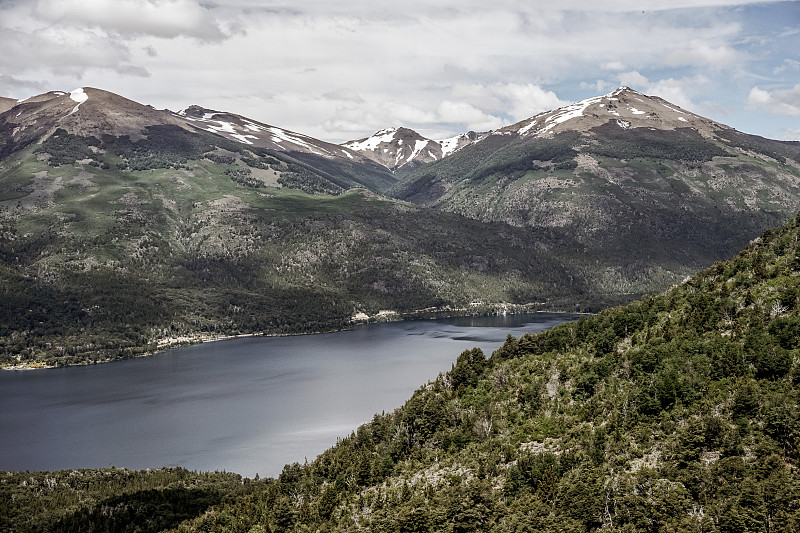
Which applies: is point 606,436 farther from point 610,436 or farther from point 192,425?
point 192,425

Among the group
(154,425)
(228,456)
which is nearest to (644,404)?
(228,456)

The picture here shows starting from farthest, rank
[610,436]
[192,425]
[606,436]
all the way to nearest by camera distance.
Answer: [192,425] < [606,436] < [610,436]

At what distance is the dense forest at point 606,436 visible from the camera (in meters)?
49.7

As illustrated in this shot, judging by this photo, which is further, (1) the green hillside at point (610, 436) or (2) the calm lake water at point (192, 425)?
(2) the calm lake water at point (192, 425)

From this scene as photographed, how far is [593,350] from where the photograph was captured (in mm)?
78000

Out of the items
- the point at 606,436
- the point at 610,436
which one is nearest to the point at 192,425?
the point at 606,436

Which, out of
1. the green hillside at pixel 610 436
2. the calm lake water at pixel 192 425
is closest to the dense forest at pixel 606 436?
the green hillside at pixel 610 436

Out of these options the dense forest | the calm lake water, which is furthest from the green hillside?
the calm lake water

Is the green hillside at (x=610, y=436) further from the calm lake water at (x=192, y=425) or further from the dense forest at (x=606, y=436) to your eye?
the calm lake water at (x=192, y=425)

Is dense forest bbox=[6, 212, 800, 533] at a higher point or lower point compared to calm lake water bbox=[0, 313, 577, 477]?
higher

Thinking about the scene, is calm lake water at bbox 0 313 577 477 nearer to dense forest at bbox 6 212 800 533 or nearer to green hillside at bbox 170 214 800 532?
dense forest at bbox 6 212 800 533

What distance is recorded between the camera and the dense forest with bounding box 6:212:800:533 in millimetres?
49656

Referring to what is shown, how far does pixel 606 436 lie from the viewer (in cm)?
5894

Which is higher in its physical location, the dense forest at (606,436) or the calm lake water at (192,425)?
the dense forest at (606,436)
